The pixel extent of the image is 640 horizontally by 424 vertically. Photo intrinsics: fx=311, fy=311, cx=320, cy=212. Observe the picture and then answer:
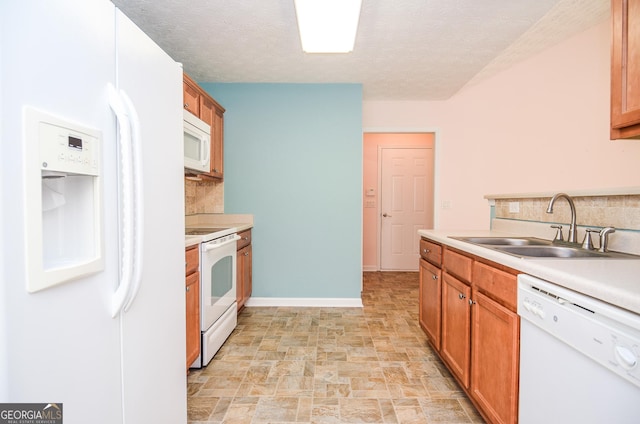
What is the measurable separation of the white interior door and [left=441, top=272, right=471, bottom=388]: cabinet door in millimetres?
3266

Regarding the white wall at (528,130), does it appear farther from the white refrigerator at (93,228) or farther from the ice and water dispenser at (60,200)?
the ice and water dispenser at (60,200)

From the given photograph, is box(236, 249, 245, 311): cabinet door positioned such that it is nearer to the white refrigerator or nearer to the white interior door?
the white refrigerator

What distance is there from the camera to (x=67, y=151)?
741 millimetres

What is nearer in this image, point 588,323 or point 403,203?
point 588,323

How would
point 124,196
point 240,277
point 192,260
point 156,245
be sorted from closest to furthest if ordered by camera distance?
point 124,196 → point 156,245 → point 192,260 → point 240,277

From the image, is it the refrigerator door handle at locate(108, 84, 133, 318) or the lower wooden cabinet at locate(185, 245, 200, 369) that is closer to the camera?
the refrigerator door handle at locate(108, 84, 133, 318)

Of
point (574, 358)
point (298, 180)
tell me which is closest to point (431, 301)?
point (574, 358)

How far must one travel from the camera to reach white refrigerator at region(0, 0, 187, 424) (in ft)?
2.08

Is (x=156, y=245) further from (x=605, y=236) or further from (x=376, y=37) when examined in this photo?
(x=376, y=37)

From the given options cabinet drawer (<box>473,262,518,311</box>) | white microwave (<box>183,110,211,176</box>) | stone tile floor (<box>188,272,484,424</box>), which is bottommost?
stone tile floor (<box>188,272,484,424</box>)

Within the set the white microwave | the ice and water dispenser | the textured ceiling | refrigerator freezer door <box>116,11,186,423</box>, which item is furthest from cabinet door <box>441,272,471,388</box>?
the white microwave

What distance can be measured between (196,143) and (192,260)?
1077mm

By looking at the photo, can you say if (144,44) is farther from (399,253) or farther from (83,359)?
(399,253)

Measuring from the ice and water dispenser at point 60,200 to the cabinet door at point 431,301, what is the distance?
6.41 ft
